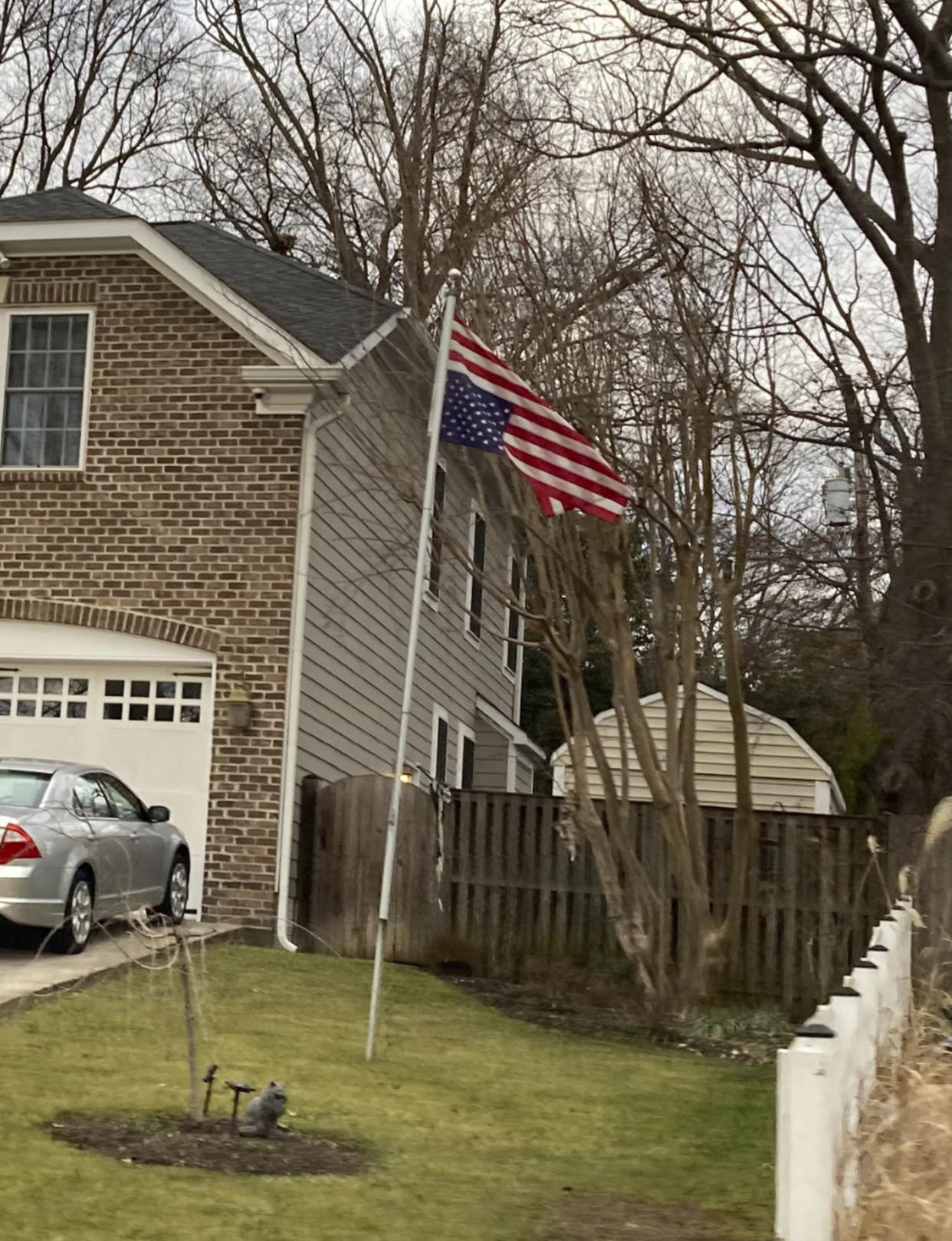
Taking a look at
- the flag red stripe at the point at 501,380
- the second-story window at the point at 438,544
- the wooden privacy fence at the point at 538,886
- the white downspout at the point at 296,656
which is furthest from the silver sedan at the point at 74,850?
the second-story window at the point at 438,544

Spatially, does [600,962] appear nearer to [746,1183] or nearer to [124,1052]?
[124,1052]

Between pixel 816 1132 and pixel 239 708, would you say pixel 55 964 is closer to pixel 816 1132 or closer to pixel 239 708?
pixel 239 708

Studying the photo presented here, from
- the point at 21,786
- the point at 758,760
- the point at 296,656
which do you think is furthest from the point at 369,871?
the point at 758,760

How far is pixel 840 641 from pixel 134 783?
6494mm

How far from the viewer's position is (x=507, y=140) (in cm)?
1448

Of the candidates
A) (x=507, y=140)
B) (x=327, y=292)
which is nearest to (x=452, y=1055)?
(x=507, y=140)

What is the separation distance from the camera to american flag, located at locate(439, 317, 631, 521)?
33.8 ft

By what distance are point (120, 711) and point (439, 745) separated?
21.3 ft

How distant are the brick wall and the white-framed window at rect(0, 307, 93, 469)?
165 mm

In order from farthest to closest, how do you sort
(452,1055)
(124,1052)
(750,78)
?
(750,78) < (452,1055) < (124,1052)

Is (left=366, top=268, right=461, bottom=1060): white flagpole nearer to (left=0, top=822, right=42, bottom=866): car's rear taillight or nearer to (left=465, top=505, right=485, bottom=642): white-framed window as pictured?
(left=0, top=822, right=42, bottom=866): car's rear taillight

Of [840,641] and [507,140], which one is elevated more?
[507,140]

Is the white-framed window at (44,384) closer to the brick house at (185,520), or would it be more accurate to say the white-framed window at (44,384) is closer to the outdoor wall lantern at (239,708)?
the brick house at (185,520)

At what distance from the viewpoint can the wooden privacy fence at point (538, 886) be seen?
13539 millimetres
